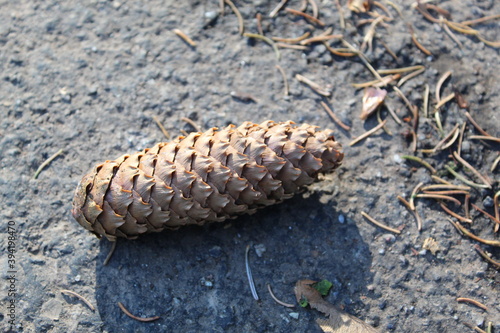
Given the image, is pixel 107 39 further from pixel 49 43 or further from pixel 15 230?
pixel 15 230

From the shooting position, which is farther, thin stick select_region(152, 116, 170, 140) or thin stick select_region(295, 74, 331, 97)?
thin stick select_region(295, 74, 331, 97)

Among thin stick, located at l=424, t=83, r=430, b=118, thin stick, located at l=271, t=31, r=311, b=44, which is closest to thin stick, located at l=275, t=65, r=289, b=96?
thin stick, located at l=271, t=31, r=311, b=44

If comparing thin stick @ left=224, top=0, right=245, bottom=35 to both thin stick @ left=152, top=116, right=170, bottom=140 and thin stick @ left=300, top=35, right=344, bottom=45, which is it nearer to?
thin stick @ left=300, top=35, right=344, bottom=45

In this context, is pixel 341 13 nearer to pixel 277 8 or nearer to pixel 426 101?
pixel 277 8

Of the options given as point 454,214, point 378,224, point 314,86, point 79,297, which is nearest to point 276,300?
point 378,224

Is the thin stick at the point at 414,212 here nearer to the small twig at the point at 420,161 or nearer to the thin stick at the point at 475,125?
the small twig at the point at 420,161

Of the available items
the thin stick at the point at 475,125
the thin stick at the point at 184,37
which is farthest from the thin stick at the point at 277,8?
the thin stick at the point at 475,125
